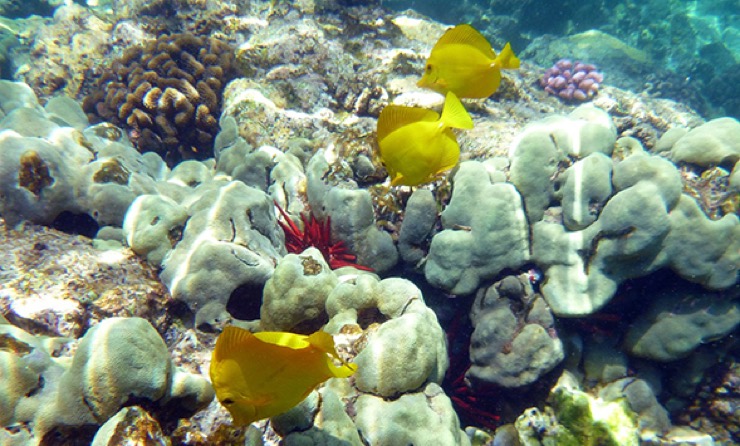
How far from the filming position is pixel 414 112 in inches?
100

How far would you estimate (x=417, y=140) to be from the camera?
2.40 meters

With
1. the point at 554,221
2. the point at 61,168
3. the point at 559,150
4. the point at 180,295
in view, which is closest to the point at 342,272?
the point at 180,295

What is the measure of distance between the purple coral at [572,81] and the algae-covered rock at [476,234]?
16.2 ft

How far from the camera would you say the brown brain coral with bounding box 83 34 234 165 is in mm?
5262

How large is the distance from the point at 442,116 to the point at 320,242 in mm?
1656

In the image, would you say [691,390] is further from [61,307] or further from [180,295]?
[61,307]

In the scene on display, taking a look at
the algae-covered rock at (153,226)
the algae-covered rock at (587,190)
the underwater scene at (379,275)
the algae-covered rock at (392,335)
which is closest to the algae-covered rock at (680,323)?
the underwater scene at (379,275)

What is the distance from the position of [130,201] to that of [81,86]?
16.2 feet

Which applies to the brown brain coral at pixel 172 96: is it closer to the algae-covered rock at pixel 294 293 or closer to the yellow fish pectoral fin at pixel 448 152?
the algae-covered rock at pixel 294 293

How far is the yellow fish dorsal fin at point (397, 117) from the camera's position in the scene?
2.49 metres

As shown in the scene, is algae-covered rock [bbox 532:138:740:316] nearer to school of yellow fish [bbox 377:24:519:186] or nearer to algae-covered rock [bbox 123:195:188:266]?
school of yellow fish [bbox 377:24:519:186]

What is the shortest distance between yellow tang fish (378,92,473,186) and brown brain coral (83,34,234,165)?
3722 millimetres

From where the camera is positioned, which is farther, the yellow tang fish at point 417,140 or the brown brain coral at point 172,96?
the brown brain coral at point 172,96

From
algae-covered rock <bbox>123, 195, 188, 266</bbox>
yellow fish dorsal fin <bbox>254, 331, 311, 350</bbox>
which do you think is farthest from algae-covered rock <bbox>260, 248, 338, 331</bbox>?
yellow fish dorsal fin <bbox>254, 331, 311, 350</bbox>
